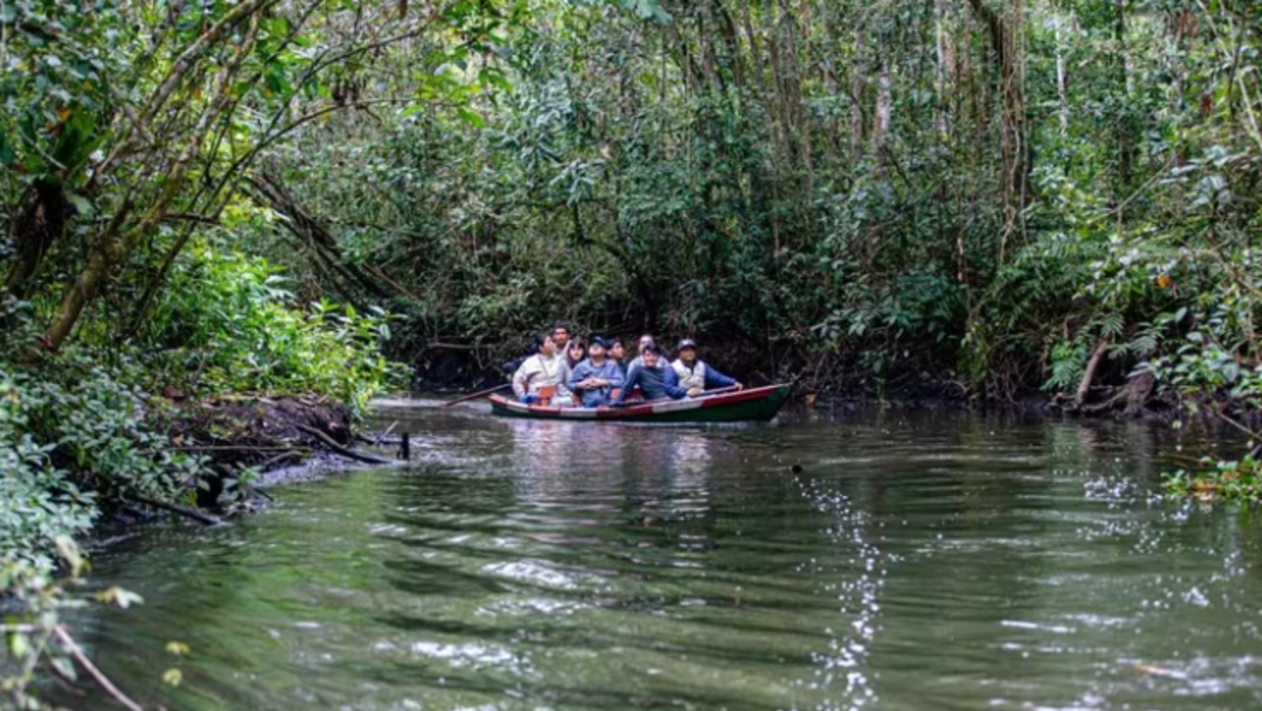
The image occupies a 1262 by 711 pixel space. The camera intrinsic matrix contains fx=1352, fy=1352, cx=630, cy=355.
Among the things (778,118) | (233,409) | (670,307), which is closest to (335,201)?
(670,307)

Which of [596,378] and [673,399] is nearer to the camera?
[673,399]

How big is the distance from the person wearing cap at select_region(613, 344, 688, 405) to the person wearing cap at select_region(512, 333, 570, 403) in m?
1.41

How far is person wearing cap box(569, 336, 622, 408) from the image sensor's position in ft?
58.3

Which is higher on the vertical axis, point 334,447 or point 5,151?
point 5,151

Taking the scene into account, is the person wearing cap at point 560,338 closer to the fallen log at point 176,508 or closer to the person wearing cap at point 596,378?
the person wearing cap at point 596,378

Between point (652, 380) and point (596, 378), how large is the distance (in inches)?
43.9

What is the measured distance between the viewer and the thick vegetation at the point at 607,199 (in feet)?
24.0

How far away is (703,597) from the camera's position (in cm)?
576

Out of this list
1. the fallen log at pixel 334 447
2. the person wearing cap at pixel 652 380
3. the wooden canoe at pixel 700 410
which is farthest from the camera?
the person wearing cap at pixel 652 380

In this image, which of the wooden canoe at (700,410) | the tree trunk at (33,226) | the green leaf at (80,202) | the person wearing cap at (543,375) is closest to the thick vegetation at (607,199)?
the tree trunk at (33,226)

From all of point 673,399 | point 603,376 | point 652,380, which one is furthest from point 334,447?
point 603,376

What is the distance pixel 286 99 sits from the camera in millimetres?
8156

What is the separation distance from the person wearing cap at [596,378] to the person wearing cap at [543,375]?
175mm

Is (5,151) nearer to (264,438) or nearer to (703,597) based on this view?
(703,597)
